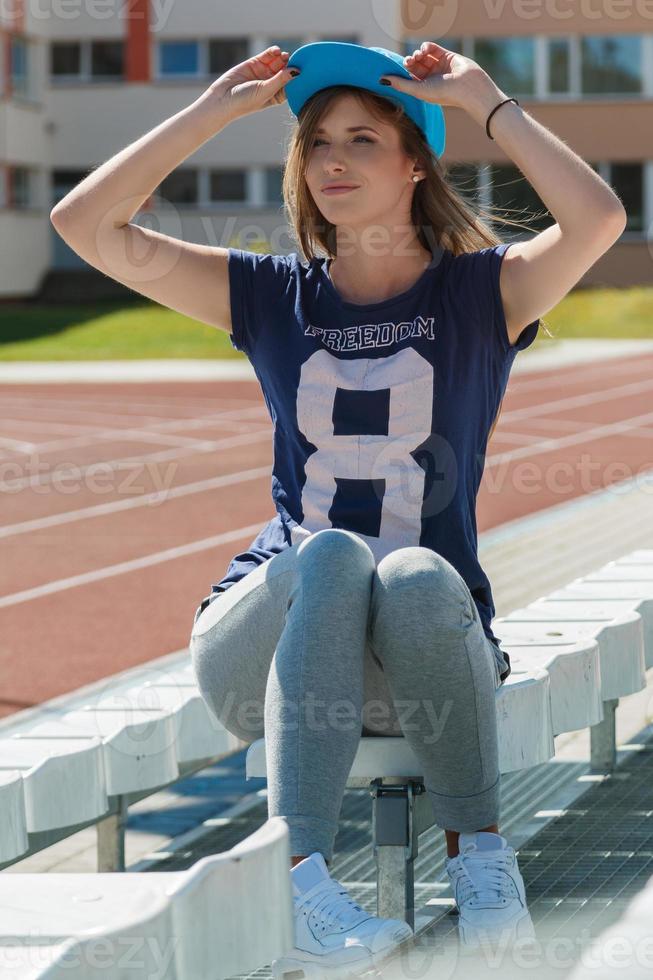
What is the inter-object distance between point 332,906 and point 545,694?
2.88 ft

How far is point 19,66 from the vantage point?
37219 mm

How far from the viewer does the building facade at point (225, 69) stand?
3750 cm

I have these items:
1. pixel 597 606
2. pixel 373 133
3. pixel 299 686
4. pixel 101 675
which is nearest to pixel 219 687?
pixel 299 686

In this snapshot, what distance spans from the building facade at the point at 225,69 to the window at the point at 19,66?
0.11 feet

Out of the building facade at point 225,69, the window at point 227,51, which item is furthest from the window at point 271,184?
the window at point 227,51

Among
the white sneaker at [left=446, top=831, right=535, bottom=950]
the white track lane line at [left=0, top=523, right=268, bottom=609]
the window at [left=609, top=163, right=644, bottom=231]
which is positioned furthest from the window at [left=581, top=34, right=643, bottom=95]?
the white sneaker at [left=446, top=831, right=535, bottom=950]

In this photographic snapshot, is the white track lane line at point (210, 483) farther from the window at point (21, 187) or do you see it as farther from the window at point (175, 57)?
the window at point (175, 57)

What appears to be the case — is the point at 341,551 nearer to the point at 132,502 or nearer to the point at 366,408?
the point at 366,408

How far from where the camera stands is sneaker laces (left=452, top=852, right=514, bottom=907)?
2596 millimetres

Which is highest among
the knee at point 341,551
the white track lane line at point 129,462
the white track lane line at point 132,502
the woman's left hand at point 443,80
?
the woman's left hand at point 443,80

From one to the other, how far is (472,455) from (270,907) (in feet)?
3.99

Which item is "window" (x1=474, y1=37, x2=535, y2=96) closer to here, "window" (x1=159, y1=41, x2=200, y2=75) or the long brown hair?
"window" (x1=159, y1=41, x2=200, y2=75)

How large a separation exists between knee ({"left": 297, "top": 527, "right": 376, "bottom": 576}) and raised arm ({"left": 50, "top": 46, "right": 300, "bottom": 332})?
79cm

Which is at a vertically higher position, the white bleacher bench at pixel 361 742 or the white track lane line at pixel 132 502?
the white bleacher bench at pixel 361 742
